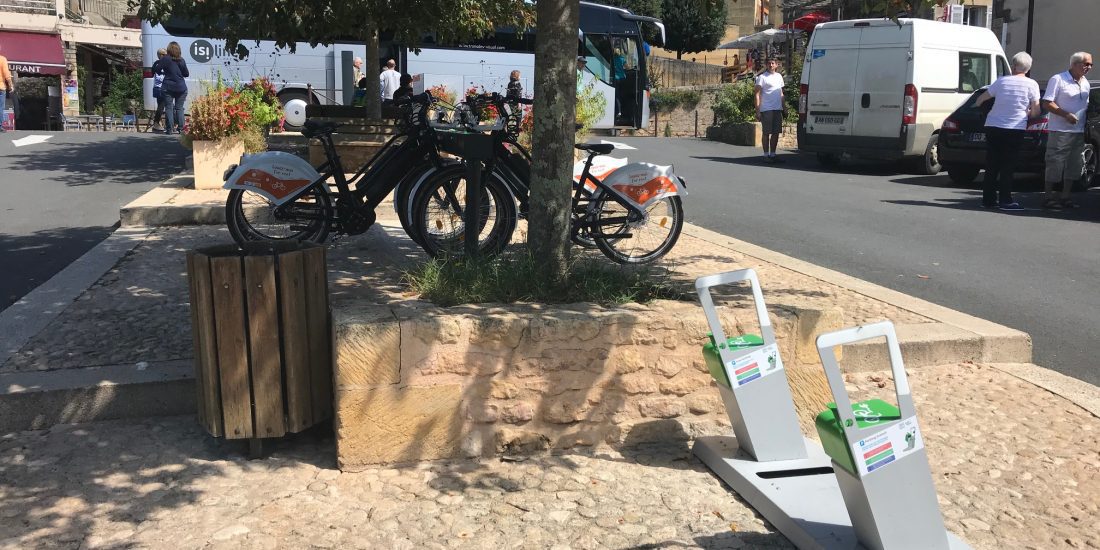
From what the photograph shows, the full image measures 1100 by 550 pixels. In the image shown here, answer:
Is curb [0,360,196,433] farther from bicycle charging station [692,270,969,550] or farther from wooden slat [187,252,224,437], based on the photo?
bicycle charging station [692,270,969,550]

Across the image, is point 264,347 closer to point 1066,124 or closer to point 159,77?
point 1066,124

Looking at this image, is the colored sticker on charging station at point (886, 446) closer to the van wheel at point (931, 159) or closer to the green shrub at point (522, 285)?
the green shrub at point (522, 285)

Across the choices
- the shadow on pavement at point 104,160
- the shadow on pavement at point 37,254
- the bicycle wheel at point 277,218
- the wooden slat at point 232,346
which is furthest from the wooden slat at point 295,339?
the shadow on pavement at point 104,160

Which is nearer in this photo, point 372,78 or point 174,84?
point 372,78

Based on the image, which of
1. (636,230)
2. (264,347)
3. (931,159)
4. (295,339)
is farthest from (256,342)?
(931,159)

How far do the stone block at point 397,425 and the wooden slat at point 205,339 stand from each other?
0.49m

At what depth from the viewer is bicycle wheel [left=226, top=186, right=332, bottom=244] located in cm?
685

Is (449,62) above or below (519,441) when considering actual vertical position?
above

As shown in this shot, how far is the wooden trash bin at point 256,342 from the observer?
3791 millimetres

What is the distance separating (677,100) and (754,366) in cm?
3311

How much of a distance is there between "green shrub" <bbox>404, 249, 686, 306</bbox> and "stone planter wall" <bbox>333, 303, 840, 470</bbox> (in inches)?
8.3

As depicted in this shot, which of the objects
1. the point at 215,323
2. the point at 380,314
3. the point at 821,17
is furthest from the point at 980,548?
the point at 821,17

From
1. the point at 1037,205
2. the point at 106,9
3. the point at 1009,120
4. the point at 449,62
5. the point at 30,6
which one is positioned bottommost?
the point at 1037,205

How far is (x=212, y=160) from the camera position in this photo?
33.8 ft
